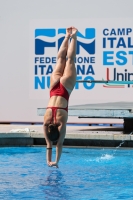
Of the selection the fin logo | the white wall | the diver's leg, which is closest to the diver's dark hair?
the diver's leg

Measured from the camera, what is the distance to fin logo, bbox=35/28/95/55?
13.8m

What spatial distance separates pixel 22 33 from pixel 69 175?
6.86 meters

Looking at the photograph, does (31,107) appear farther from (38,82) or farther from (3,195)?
(3,195)

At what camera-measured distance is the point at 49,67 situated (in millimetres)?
13867

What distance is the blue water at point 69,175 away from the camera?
666 cm

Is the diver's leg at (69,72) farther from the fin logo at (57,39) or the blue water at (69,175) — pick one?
the fin logo at (57,39)

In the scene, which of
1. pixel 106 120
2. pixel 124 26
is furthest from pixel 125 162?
pixel 124 26

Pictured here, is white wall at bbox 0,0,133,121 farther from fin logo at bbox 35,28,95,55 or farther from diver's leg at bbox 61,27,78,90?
diver's leg at bbox 61,27,78,90

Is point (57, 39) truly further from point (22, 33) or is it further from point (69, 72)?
point (69, 72)

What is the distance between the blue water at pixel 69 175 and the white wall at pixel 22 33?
129 inches

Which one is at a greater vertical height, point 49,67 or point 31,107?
point 49,67

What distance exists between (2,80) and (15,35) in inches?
46.2

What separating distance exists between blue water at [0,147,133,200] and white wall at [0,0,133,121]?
3.27 meters

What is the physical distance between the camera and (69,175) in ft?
26.0
